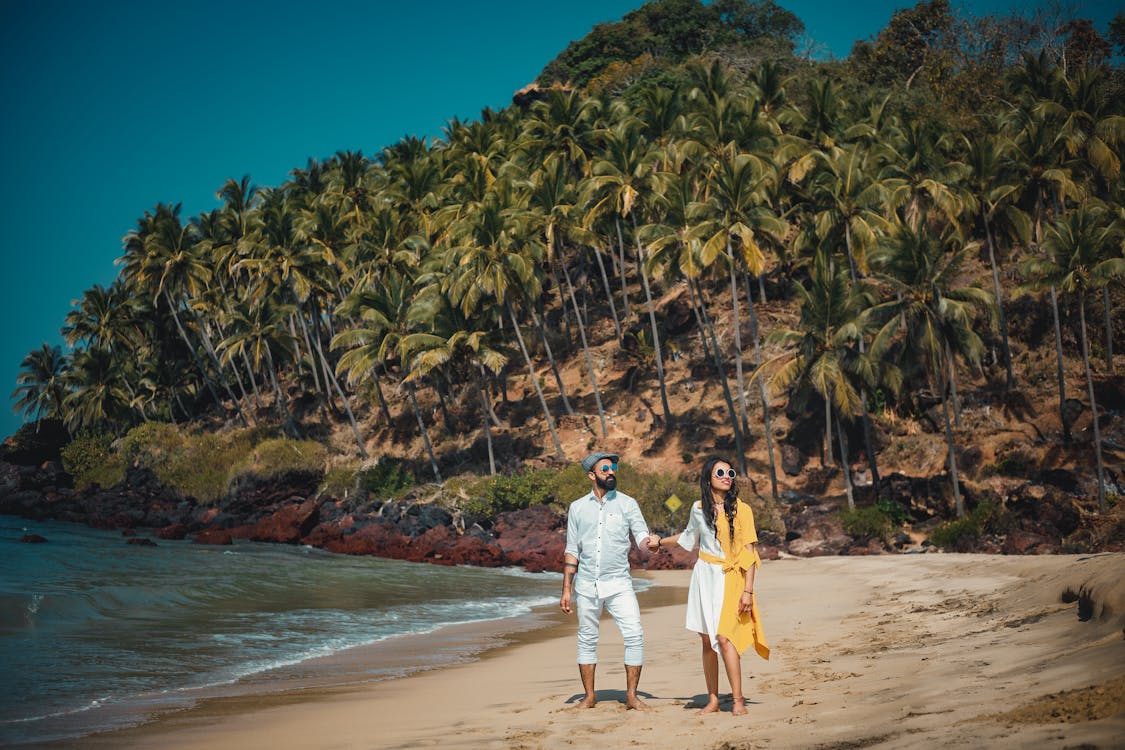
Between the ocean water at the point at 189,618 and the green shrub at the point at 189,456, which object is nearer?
the ocean water at the point at 189,618

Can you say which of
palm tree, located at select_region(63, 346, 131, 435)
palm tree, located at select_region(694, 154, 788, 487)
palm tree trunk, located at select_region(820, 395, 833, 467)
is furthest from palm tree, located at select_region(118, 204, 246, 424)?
palm tree trunk, located at select_region(820, 395, 833, 467)

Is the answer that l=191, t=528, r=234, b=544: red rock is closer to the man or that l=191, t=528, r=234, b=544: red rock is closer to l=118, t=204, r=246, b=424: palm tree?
l=118, t=204, r=246, b=424: palm tree

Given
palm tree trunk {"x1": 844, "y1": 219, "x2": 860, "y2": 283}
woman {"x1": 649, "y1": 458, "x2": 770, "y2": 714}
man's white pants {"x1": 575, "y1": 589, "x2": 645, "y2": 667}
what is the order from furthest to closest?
palm tree trunk {"x1": 844, "y1": 219, "x2": 860, "y2": 283}
man's white pants {"x1": 575, "y1": 589, "x2": 645, "y2": 667}
woman {"x1": 649, "y1": 458, "x2": 770, "y2": 714}

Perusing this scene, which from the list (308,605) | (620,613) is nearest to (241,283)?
(308,605)

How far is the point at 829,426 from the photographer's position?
96.0ft

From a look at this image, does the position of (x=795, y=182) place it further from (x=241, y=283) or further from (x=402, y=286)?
(x=241, y=283)

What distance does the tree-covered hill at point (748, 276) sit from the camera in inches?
1115

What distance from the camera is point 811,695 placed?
600 centimetres

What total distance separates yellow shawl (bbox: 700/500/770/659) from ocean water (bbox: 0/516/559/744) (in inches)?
170

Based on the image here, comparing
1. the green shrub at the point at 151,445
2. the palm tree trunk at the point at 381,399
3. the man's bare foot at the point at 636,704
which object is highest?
the palm tree trunk at the point at 381,399

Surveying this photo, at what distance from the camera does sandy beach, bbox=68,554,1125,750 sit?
434cm

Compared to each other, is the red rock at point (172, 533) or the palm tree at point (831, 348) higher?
the palm tree at point (831, 348)

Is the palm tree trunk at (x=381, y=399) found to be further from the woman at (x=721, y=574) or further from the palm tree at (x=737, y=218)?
the woman at (x=721, y=574)

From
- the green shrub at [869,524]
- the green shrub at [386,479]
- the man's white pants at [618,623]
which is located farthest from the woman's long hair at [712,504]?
the green shrub at [386,479]
